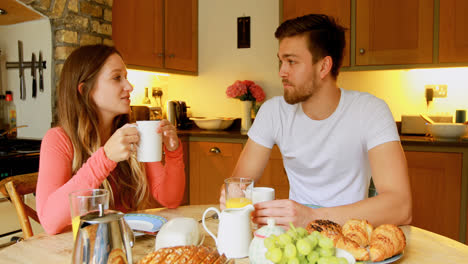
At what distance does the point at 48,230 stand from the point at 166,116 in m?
2.72

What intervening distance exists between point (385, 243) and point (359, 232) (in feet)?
0.25

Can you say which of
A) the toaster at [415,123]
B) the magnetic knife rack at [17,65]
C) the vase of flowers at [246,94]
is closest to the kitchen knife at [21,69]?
the magnetic knife rack at [17,65]

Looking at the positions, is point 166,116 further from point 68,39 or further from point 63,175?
point 63,175

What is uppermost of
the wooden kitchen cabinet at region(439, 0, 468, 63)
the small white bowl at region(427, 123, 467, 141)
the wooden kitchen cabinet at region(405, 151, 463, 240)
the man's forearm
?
the wooden kitchen cabinet at region(439, 0, 468, 63)

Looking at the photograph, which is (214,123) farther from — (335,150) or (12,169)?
(335,150)

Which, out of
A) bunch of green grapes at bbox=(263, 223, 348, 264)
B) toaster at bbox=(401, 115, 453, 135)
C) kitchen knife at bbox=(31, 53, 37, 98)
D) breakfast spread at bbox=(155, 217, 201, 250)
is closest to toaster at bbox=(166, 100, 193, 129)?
kitchen knife at bbox=(31, 53, 37, 98)

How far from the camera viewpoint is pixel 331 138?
5.08ft

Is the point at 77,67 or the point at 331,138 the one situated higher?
the point at 77,67

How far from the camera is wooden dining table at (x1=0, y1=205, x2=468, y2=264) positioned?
88 cm

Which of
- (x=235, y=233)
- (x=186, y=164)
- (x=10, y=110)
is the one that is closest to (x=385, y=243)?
(x=235, y=233)

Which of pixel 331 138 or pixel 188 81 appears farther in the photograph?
pixel 188 81

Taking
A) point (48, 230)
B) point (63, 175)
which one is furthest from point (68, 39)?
point (48, 230)

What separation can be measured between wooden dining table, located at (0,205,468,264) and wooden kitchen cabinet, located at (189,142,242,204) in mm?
1998

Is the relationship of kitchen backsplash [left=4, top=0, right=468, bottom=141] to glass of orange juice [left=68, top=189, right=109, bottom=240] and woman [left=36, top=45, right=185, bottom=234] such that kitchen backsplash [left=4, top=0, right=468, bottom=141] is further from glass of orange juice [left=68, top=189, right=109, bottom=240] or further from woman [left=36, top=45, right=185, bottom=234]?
glass of orange juice [left=68, top=189, right=109, bottom=240]
